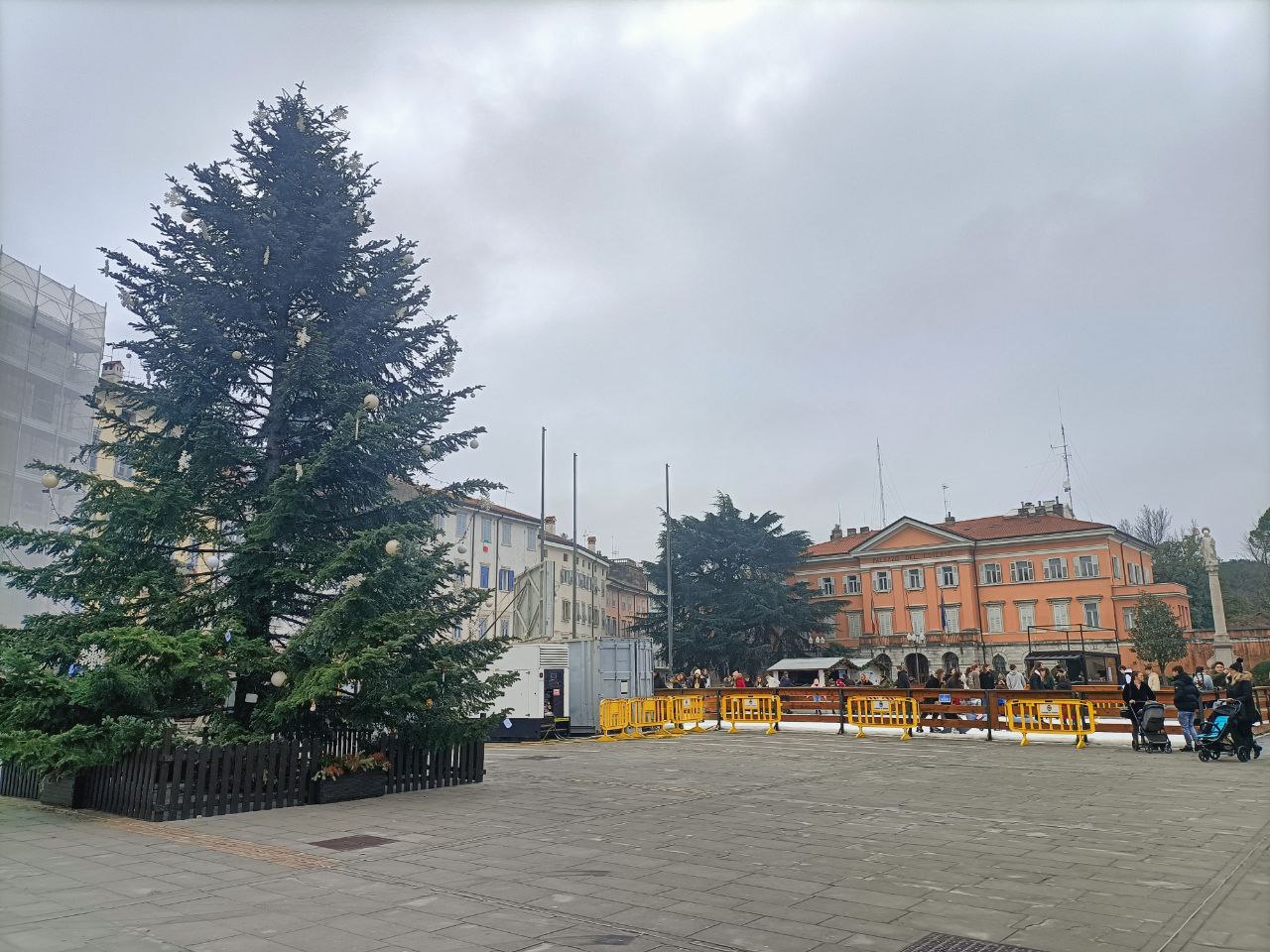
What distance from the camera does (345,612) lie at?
1225 cm

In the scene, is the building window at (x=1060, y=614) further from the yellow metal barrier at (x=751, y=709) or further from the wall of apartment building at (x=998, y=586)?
the yellow metal barrier at (x=751, y=709)

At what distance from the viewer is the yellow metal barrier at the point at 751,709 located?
26641 mm

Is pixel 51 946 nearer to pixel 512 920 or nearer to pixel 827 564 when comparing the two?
pixel 512 920

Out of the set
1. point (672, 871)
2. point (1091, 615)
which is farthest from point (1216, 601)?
point (672, 871)

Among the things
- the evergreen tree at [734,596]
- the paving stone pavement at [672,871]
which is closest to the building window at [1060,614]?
the evergreen tree at [734,596]

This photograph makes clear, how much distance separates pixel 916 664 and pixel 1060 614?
11.4 meters

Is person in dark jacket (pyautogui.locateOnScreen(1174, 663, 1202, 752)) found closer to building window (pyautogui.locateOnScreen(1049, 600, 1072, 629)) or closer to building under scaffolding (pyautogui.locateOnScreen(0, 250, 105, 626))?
building under scaffolding (pyautogui.locateOnScreen(0, 250, 105, 626))

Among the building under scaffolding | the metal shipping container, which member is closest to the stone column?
the metal shipping container

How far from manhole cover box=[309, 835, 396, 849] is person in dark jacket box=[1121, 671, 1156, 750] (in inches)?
660

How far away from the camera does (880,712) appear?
25.2 meters

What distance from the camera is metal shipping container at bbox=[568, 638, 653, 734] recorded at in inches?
1096

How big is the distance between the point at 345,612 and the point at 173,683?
237 centimetres

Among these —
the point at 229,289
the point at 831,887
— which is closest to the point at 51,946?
the point at 831,887

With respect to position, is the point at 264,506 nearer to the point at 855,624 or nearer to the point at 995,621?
the point at 995,621
